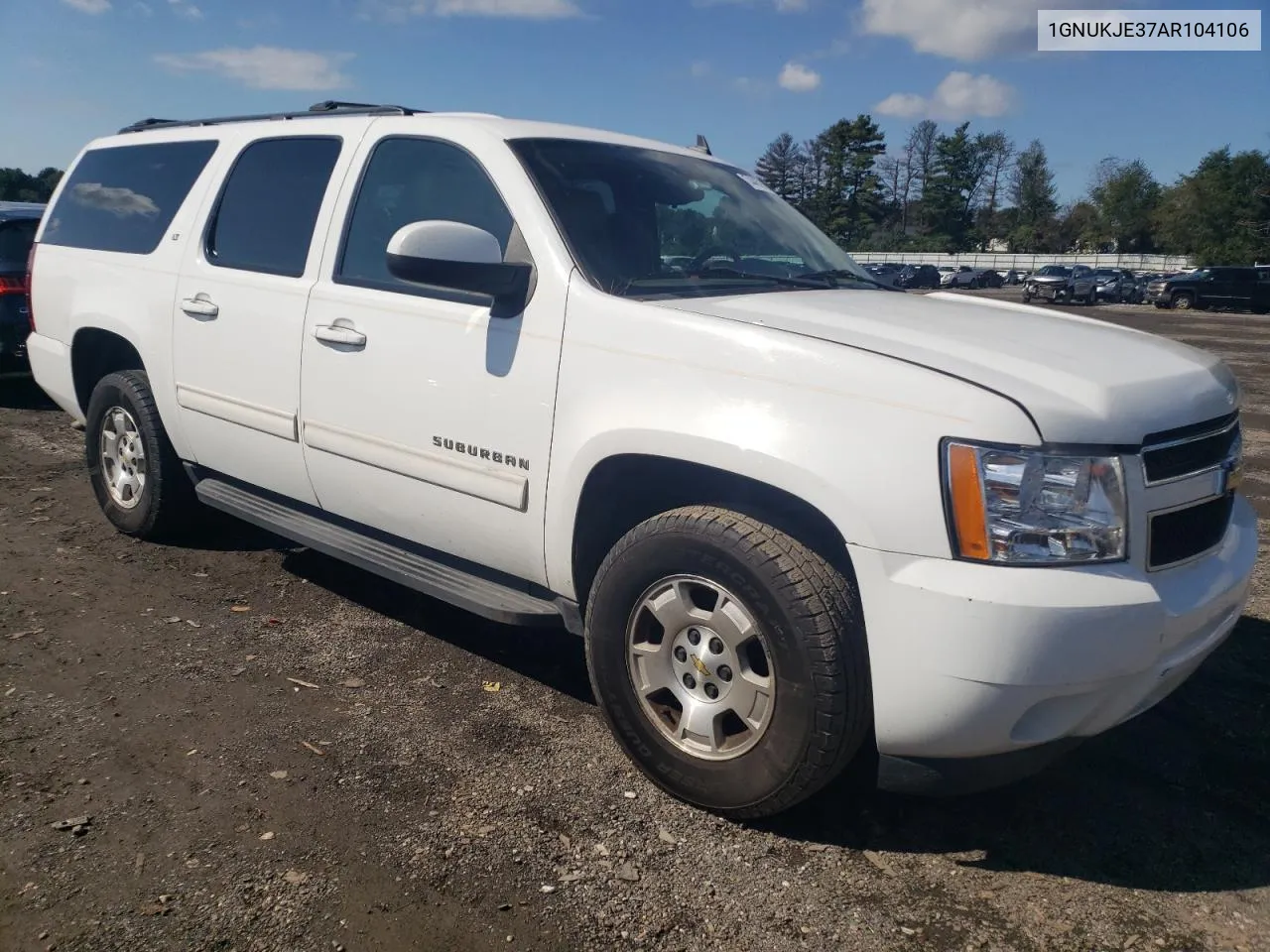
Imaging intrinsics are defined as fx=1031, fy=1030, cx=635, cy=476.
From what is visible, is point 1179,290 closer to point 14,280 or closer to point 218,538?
point 14,280

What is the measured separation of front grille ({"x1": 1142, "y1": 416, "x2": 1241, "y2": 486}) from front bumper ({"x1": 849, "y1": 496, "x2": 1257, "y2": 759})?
264 mm

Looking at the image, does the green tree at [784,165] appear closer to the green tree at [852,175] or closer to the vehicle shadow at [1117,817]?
the green tree at [852,175]

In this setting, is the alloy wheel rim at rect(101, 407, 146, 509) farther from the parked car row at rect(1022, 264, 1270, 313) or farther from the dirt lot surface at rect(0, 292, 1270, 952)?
the parked car row at rect(1022, 264, 1270, 313)

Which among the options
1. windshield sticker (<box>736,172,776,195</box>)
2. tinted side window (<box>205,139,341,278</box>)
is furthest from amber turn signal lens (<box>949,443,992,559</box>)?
tinted side window (<box>205,139,341,278</box>)

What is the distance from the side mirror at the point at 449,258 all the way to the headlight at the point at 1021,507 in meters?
1.49

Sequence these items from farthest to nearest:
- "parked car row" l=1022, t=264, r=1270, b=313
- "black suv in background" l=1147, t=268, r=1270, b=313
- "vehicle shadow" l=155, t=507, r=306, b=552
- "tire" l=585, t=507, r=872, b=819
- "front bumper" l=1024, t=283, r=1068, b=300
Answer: "front bumper" l=1024, t=283, r=1068, b=300 < "parked car row" l=1022, t=264, r=1270, b=313 < "black suv in background" l=1147, t=268, r=1270, b=313 < "vehicle shadow" l=155, t=507, r=306, b=552 < "tire" l=585, t=507, r=872, b=819

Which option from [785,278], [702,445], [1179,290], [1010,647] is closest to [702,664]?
[702,445]

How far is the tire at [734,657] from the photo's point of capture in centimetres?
257

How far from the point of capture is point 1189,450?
2.68 meters

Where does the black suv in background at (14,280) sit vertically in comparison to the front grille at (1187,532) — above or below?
above

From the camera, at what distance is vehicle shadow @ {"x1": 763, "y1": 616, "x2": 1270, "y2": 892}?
276 centimetres

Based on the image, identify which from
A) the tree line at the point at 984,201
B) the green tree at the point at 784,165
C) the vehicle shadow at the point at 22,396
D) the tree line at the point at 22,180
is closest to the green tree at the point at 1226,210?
the tree line at the point at 984,201

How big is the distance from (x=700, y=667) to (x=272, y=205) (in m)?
2.75

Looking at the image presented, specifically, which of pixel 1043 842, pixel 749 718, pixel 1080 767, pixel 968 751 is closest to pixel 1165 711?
pixel 1080 767
